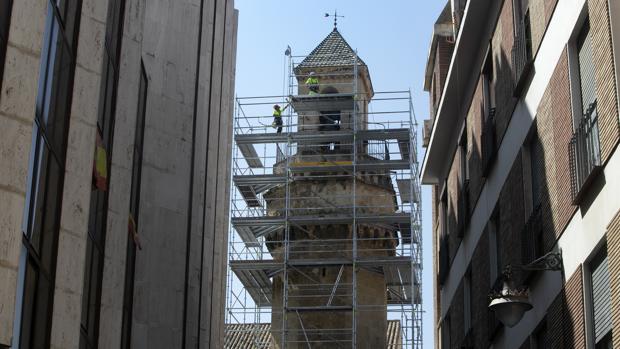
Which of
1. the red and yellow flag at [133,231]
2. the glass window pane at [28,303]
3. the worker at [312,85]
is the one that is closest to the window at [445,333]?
the red and yellow flag at [133,231]

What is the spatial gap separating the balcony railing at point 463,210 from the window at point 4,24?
14387mm

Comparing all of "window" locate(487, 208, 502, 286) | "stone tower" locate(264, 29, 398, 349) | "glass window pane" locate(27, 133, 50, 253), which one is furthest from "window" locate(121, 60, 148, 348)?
"stone tower" locate(264, 29, 398, 349)

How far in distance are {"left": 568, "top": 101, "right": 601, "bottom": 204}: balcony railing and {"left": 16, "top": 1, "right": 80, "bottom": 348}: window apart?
6910mm

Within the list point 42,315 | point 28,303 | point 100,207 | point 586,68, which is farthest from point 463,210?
point 28,303

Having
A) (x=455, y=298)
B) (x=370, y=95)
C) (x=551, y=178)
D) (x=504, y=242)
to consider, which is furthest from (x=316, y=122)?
(x=551, y=178)

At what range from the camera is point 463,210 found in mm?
27062

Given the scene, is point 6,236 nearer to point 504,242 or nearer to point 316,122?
point 504,242

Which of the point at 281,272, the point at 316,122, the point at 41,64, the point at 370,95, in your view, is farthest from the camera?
the point at 370,95

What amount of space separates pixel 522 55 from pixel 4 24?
974cm

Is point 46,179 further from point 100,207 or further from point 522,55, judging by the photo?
point 522,55

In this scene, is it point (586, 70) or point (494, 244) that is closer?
point (586, 70)

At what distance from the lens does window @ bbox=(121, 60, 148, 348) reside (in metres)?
24.1

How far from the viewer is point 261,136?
47.8m

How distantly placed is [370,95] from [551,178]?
40338 mm
